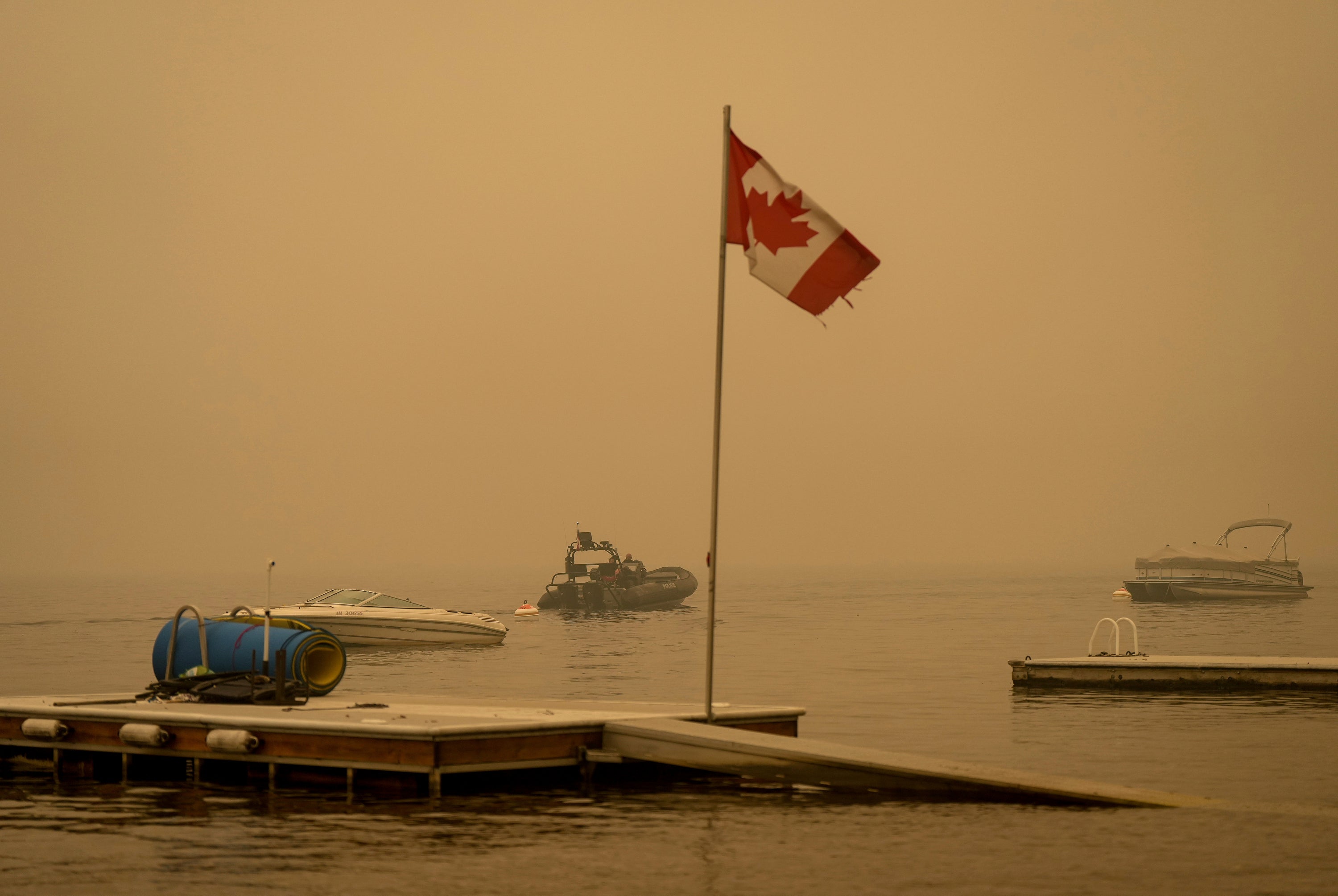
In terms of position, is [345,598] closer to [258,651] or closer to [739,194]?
[258,651]

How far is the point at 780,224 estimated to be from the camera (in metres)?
15.7

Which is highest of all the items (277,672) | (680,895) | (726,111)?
(726,111)

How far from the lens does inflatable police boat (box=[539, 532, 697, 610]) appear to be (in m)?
83.0

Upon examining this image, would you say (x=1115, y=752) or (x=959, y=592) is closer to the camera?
(x=1115, y=752)

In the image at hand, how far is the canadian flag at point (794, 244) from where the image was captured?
15664mm

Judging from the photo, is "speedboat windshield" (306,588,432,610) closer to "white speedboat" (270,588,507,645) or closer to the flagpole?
"white speedboat" (270,588,507,645)

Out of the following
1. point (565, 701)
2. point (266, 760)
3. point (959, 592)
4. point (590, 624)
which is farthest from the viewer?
point (959, 592)

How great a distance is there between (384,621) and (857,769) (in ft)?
130

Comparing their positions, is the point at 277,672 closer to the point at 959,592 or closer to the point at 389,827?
the point at 389,827

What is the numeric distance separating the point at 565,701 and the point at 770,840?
6955 mm

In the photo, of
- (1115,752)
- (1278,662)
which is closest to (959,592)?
(1278,662)

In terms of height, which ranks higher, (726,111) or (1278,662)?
(726,111)

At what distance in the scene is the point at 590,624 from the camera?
259ft

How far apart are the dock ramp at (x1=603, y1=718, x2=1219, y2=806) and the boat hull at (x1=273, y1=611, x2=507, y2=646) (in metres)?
36.9
